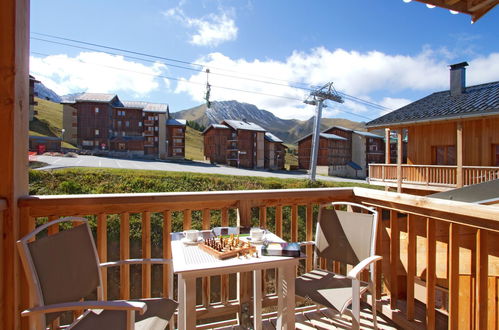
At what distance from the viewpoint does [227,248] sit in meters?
1.56

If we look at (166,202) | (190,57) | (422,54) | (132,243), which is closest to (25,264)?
(166,202)

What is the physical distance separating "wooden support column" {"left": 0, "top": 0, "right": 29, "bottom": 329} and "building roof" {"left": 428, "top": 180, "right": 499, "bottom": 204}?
8.45 feet

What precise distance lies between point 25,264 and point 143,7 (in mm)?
7879

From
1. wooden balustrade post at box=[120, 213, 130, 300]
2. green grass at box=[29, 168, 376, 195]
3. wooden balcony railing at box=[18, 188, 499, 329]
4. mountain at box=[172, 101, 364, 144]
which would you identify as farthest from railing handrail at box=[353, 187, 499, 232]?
mountain at box=[172, 101, 364, 144]

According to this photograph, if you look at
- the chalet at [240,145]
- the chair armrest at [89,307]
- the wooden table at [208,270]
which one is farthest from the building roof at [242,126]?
the chair armrest at [89,307]

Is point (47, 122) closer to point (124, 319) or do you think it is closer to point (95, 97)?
point (95, 97)

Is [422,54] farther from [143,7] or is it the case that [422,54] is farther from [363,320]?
[363,320]

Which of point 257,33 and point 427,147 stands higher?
point 257,33

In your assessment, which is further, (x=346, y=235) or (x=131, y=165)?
(x=131, y=165)

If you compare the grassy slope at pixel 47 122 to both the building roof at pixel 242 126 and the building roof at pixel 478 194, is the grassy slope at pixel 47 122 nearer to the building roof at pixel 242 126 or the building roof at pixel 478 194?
the building roof at pixel 242 126

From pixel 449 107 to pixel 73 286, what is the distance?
1134 centimetres

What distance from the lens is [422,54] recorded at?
125ft

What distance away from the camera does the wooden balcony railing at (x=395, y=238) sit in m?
1.45

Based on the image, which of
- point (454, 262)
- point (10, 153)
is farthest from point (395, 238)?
point (10, 153)
